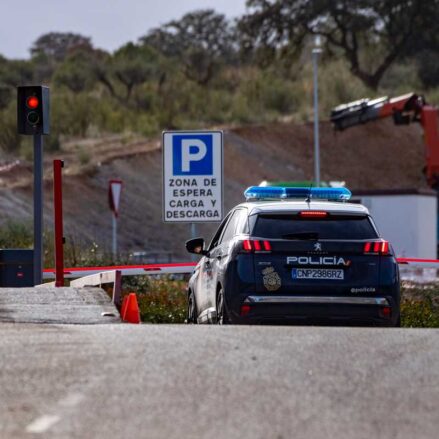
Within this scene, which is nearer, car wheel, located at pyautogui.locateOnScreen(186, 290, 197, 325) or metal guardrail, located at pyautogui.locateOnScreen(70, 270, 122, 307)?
metal guardrail, located at pyautogui.locateOnScreen(70, 270, 122, 307)

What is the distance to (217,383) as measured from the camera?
10.3m

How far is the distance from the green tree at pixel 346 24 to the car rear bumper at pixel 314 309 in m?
67.9

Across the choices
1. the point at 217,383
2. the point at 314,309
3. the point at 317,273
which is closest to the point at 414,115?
the point at 317,273

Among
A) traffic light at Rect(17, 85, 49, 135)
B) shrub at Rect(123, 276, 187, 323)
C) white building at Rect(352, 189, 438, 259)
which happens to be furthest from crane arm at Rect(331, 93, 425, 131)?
traffic light at Rect(17, 85, 49, 135)

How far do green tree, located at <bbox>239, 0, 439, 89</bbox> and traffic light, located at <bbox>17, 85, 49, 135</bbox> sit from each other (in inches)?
2436

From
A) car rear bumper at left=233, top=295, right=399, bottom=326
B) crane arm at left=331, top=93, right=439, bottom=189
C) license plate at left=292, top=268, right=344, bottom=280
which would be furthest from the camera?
crane arm at left=331, top=93, right=439, bottom=189

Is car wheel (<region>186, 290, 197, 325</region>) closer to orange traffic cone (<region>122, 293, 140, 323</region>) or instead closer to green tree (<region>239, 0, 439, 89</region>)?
orange traffic cone (<region>122, 293, 140, 323</region>)

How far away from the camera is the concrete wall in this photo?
44.0 meters

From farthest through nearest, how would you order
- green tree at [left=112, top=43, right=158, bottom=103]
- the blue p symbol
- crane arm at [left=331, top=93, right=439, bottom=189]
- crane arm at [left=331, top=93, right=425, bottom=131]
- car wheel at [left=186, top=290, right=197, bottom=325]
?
green tree at [left=112, top=43, right=158, bottom=103] → crane arm at [left=331, top=93, right=425, bottom=131] → crane arm at [left=331, top=93, right=439, bottom=189] → the blue p symbol → car wheel at [left=186, top=290, right=197, bottom=325]

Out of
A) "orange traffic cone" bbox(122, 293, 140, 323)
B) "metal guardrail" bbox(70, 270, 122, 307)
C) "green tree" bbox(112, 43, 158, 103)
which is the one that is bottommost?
"orange traffic cone" bbox(122, 293, 140, 323)

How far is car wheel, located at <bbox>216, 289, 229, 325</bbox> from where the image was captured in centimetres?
1571

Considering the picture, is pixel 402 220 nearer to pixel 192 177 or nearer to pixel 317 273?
pixel 192 177

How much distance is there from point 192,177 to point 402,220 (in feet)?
71.2

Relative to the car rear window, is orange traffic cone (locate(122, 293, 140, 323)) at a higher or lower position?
lower
